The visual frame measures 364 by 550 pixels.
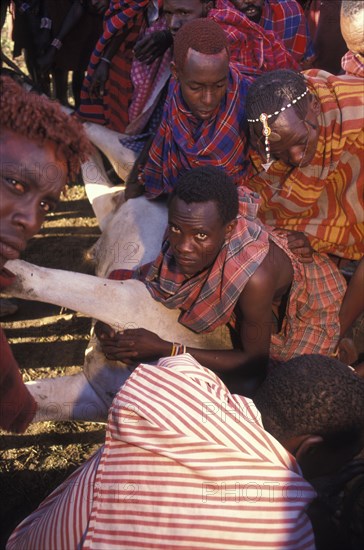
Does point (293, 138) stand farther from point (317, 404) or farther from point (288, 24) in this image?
point (288, 24)

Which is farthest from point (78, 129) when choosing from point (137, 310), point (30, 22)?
point (30, 22)

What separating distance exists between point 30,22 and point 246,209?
11.0 ft

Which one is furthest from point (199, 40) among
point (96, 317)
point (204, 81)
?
point (96, 317)

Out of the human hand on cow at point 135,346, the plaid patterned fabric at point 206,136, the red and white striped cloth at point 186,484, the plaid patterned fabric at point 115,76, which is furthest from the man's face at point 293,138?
the plaid patterned fabric at point 115,76

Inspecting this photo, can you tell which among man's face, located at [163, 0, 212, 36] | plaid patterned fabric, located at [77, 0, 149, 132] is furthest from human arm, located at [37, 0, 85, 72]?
man's face, located at [163, 0, 212, 36]

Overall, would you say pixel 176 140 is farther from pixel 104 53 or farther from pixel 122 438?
pixel 122 438

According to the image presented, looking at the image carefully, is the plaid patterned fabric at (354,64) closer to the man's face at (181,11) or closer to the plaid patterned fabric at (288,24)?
the plaid patterned fabric at (288,24)

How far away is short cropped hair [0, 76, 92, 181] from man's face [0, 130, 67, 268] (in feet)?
0.07

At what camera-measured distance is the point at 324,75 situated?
2812mm

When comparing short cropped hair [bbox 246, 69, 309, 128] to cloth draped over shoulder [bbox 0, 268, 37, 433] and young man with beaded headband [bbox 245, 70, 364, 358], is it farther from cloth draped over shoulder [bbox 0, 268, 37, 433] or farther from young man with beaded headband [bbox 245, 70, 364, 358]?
cloth draped over shoulder [bbox 0, 268, 37, 433]

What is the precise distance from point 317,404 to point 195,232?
90 centimetres

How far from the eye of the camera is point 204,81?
107 inches

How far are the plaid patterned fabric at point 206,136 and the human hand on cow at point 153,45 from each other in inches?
17.2

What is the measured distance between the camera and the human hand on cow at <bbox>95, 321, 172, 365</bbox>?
2490mm
